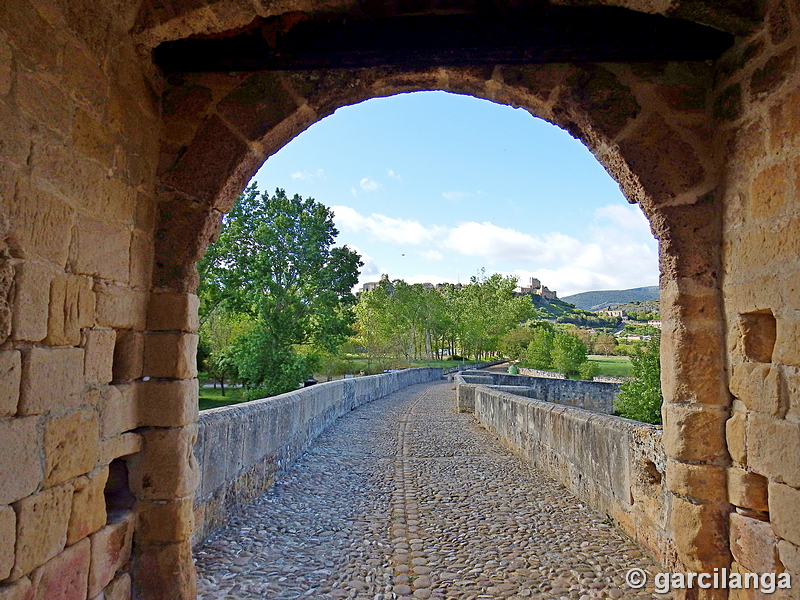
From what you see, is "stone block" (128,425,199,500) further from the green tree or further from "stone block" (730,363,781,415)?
the green tree

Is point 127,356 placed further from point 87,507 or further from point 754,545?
point 754,545

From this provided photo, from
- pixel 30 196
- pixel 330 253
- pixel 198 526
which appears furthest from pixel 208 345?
pixel 30 196

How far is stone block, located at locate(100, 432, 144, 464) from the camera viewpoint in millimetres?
2254

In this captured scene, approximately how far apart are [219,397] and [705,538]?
2240 cm

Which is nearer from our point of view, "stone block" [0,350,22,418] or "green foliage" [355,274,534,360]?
"stone block" [0,350,22,418]

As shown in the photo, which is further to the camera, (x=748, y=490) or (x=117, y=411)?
(x=117, y=411)

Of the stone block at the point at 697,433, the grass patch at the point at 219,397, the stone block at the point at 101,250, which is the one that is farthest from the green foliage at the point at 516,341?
the stone block at the point at 101,250

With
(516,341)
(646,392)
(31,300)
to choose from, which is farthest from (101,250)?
(516,341)

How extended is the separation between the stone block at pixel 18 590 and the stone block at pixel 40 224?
Answer: 3.61 feet

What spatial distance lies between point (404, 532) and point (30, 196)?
310 centimetres

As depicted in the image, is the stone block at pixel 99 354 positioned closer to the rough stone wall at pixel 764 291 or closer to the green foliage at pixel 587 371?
the rough stone wall at pixel 764 291

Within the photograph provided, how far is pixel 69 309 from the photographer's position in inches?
79.4

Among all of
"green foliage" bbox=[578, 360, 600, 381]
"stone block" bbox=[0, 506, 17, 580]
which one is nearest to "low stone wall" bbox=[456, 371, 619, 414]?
"green foliage" bbox=[578, 360, 600, 381]

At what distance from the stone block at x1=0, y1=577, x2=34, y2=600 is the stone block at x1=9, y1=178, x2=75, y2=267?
1100mm
